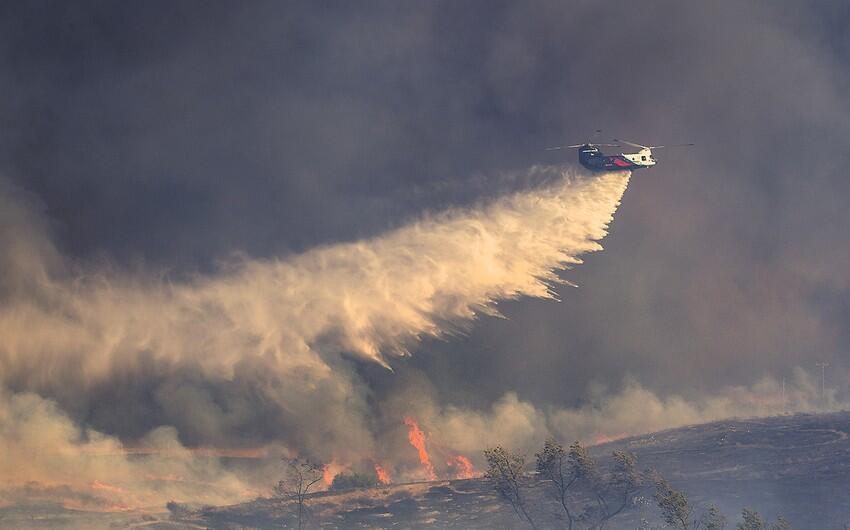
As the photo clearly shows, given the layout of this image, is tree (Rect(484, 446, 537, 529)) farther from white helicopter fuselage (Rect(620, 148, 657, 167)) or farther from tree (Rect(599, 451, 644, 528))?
white helicopter fuselage (Rect(620, 148, 657, 167))

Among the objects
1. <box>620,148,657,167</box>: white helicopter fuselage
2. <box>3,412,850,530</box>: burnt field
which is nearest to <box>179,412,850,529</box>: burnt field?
<box>3,412,850,530</box>: burnt field

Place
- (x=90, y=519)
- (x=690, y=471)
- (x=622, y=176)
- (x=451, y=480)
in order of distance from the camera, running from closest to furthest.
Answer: (x=622, y=176), (x=90, y=519), (x=451, y=480), (x=690, y=471)

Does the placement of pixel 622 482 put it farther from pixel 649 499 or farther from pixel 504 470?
pixel 649 499

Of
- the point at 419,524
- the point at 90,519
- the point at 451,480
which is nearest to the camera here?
the point at 90,519

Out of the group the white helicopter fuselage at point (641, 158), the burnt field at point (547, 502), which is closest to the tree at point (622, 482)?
the burnt field at point (547, 502)

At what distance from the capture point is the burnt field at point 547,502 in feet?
486

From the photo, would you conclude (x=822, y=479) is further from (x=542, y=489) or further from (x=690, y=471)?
(x=542, y=489)

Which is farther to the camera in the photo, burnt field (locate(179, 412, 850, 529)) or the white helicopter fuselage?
burnt field (locate(179, 412, 850, 529))

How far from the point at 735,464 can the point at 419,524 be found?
68.8 metres

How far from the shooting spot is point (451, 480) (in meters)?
166

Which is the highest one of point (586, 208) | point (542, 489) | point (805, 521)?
point (586, 208)

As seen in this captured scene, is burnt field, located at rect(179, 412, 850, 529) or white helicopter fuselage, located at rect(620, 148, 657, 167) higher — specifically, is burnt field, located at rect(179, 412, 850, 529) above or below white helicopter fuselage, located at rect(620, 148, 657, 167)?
below

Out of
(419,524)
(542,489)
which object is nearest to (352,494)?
(419,524)

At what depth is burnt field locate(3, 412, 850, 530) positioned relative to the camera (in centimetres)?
14800
